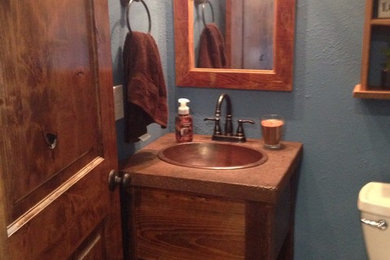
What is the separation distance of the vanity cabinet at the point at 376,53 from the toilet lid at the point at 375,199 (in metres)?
0.33

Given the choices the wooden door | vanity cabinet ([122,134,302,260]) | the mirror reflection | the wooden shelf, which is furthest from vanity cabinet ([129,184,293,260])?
the mirror reflection

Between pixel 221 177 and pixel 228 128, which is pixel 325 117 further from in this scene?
pixel 221 177

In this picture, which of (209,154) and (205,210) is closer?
(205,210)

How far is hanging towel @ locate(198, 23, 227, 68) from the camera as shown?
180 centimetres

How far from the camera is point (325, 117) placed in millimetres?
1709

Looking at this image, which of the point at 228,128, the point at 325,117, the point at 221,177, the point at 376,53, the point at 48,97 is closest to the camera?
the point at 48,97


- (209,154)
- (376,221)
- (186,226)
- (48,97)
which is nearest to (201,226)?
(186,226)

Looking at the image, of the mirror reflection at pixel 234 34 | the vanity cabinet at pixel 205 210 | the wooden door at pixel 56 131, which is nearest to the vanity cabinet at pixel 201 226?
the vanity cabinet at pixel 205 210

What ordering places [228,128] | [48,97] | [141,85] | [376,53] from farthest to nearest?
[228,128] < [376,53] < [141,85] < [48,97]

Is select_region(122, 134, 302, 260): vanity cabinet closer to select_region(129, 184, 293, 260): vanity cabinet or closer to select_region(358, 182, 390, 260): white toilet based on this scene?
select_region(129, 184, 293, 260): vanity cabinet

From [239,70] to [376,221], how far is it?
0.76m

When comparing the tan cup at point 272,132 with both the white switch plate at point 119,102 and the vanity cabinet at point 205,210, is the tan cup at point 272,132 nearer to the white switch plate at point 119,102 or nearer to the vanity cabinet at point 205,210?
the vanity cabinet at point 205,210

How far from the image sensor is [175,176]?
1418mm

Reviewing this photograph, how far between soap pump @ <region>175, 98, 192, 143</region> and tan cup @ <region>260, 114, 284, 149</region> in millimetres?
289
